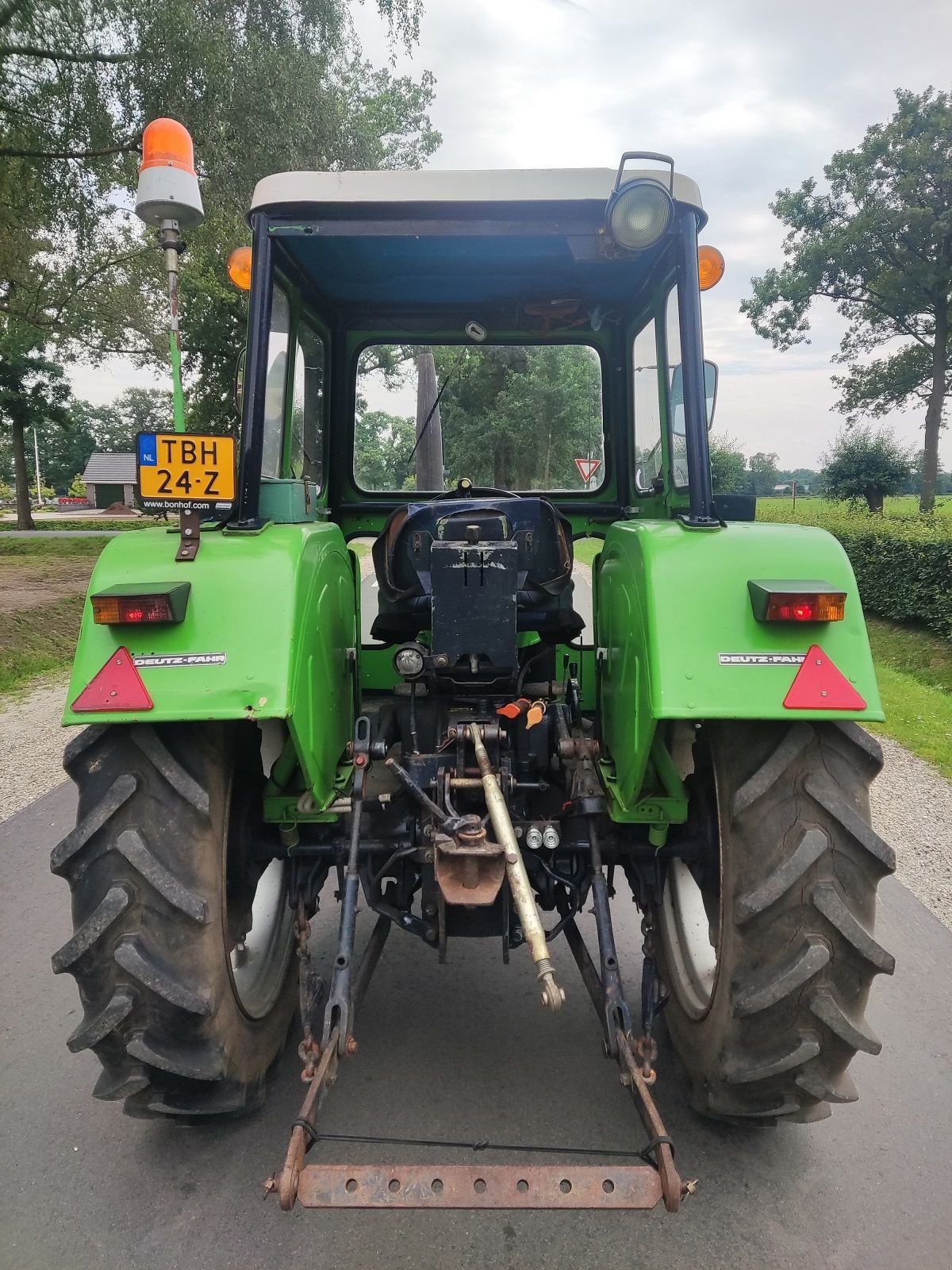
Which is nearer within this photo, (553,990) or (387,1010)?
(553,990)

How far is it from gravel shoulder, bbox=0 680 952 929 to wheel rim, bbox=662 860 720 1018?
178 centimetres

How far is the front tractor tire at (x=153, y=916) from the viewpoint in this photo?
85.5 inches

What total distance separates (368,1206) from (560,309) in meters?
3.29

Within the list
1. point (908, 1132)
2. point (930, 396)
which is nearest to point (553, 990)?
point (908, 1132)

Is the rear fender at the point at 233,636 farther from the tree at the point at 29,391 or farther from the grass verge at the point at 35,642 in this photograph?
the tree at the point at 29,391

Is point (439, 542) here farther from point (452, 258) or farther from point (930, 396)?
point (930, 396)

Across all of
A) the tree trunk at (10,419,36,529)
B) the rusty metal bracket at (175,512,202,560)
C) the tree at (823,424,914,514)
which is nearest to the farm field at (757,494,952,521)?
the tree at (823,424,914,514)

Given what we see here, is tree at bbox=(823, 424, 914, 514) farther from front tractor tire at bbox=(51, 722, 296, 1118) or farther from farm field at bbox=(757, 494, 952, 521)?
front tractor tire at bbox=(51, 722, 296, 1118)

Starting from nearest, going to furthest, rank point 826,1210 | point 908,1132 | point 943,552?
point 826,1210 < point 908,1132 < point 943,552

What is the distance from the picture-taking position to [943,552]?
10.2 meters

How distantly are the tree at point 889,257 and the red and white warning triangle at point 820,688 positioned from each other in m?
18.3

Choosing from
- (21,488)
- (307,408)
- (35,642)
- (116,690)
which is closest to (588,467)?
(307,408)

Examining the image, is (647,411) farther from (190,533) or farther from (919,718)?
(919,718)

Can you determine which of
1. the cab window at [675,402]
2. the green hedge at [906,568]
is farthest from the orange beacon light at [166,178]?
the green hedge at [906,568]
